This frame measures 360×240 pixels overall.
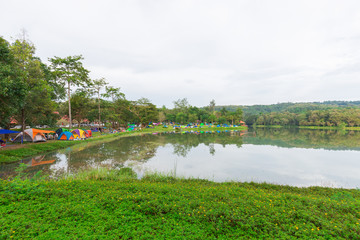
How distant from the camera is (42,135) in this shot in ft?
63.8

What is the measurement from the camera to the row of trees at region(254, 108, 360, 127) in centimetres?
6650

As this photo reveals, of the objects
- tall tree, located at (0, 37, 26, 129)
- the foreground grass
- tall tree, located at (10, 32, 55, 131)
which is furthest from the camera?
tall tree, located at (10, 32, 55, 131)

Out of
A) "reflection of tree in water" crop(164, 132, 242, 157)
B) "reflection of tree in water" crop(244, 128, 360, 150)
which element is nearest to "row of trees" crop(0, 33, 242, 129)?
"reflection of tree in water" crop(164, 132, 242, 157)

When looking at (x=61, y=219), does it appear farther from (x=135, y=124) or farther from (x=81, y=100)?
(x=135, y=124)

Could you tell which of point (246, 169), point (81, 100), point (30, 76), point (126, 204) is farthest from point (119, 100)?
point (126, 204)

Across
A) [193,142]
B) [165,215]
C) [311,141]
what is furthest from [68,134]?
[311,141]

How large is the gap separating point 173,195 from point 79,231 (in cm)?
282

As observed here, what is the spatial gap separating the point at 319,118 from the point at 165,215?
98075mm

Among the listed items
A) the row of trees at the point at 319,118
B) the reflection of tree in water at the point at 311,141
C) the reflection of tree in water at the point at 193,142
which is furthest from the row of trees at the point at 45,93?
the row of trees at the point at 319,118

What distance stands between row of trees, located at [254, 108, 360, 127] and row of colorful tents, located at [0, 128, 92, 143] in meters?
91.3

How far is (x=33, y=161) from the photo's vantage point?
12.7m

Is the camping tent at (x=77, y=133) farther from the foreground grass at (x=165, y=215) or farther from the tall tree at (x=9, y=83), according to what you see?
the foreground grass at (x=165, y=215)

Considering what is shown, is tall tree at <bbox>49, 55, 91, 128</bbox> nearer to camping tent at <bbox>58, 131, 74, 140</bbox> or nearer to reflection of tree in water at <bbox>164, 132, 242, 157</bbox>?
camping tent at <bbox>58, 131, 74, 140</bbox>

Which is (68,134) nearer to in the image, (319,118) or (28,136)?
(28,136)
